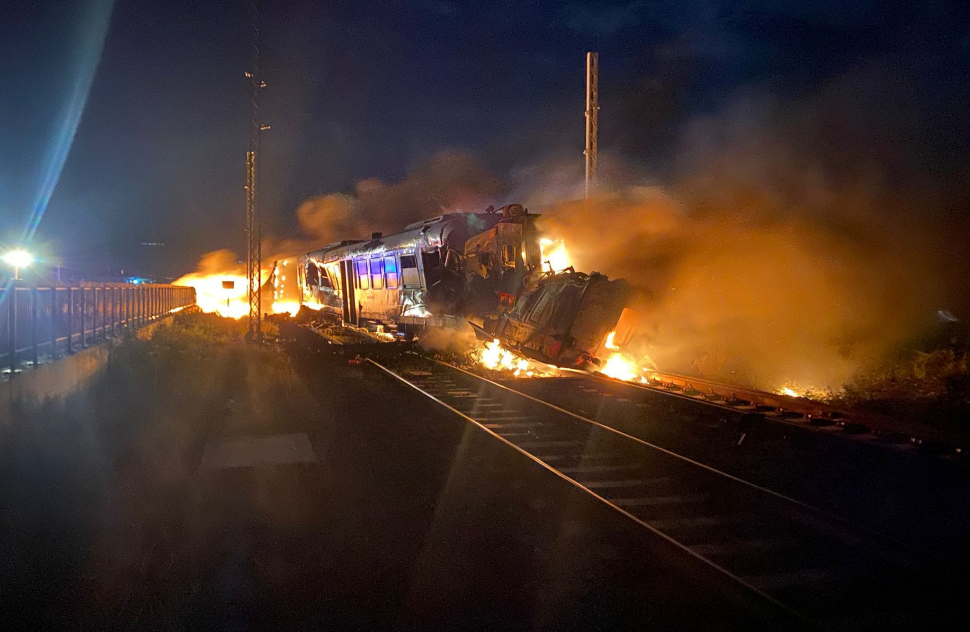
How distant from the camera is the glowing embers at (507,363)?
15719 mm

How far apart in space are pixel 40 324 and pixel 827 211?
16.0 m

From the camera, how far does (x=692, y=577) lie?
4.72m

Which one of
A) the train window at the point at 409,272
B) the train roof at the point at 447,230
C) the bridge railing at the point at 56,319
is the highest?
the train roof at the point at 447,230

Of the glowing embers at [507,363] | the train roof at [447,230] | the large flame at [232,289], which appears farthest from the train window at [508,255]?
the large flame at [232,289]

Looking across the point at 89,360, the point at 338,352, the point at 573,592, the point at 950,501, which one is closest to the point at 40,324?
the point at 89,360

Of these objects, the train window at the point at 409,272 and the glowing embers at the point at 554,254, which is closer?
the glowing embers at the point at 554,254

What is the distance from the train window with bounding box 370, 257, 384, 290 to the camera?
2095cm

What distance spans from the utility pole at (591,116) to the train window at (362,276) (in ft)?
24.8

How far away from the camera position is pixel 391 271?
789 inches

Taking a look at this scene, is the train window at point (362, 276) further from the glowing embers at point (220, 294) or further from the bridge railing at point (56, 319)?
the glowing embers at point (220, 294)

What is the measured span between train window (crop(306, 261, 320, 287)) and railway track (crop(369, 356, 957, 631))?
2281 centimetres

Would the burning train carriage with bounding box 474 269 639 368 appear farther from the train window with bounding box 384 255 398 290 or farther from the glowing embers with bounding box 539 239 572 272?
the train window with bounding box 384 255 398 290

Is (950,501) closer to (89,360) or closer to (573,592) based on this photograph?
(573,592)

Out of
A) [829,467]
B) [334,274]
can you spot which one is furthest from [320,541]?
[334,274]
